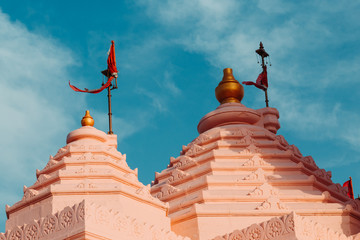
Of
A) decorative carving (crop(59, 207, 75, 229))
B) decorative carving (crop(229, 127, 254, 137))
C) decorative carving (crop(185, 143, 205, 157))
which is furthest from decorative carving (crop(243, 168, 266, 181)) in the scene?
decorative carving (crop(59, 207, 75, 229))

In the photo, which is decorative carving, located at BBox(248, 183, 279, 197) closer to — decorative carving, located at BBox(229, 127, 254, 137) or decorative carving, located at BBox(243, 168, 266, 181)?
decorative carving, located at BBox(243, 168, 266, 181)

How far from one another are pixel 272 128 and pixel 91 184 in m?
13.1

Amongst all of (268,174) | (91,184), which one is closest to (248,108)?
(268,174)

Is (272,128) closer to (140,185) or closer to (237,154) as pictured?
(237,154)

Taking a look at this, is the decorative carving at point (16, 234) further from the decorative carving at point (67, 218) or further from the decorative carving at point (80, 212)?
the decorative carving at point (80, 212)

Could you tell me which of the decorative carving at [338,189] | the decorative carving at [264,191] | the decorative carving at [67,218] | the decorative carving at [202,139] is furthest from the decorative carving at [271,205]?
the decorative carving at [67,218]

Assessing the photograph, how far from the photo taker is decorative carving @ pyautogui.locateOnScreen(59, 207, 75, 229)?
22.9 metres

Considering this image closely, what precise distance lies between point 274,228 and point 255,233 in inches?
31.2

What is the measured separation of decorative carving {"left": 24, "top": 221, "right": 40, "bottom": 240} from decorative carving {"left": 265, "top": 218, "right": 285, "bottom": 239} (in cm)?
641

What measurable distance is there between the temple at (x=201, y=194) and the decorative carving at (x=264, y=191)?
0.12ft

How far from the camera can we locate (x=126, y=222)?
77.4 ft

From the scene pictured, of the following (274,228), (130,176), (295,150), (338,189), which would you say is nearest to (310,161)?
(295,150)

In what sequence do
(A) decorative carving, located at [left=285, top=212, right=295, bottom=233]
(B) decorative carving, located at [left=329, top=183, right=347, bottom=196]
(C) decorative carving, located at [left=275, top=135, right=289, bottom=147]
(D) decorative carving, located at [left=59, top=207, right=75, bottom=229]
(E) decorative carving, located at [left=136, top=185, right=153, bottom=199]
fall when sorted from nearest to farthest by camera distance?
1. (D) decorative carving, located at [left=59, top=207, right=75, bottom=229]
2. (A) decorative carving, located at [left=285, top=212, right=295, bottom=233]
3. (E) decorative carving, located at [left=136, top=185, right=153, bottom=199]
4. (B) decorative carving, located at [left=329, top=183, right=347, bottom=196]
5. (C) decorative carving, located at [left=275, top=135, right=289, bottom=147]

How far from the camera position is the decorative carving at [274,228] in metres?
23.8
